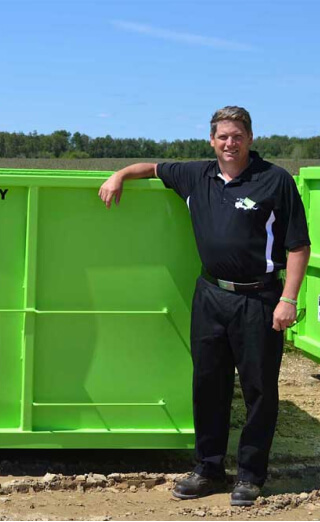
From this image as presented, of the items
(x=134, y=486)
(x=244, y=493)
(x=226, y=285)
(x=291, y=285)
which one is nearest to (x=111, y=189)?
(x=226, y=285)

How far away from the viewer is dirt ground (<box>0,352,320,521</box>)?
3.81 meters

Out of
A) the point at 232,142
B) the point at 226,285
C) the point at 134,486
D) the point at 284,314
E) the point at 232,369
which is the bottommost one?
the point at 134,486

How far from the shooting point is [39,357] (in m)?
4.12

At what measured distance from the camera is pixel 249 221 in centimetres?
371

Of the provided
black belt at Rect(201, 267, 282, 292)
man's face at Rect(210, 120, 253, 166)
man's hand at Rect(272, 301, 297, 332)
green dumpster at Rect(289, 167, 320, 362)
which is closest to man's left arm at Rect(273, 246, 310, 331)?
man's hand at Rect(272, 301, 297, 332)

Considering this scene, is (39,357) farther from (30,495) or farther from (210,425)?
(210,425)

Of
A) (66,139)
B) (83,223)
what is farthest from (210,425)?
(66,139)

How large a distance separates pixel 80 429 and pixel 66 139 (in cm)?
2397

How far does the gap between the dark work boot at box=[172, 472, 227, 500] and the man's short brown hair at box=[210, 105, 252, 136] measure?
1.85 metres

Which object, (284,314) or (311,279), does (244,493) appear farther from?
(311,279)

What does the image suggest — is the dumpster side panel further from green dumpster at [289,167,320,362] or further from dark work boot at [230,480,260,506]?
green dumpster at [289,167,320,362]

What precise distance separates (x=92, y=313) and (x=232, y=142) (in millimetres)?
1210

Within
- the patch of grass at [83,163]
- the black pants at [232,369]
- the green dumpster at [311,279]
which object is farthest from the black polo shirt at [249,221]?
the patch of grass at [83,163]

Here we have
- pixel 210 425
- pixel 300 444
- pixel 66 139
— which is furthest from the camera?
pixel 66 139
